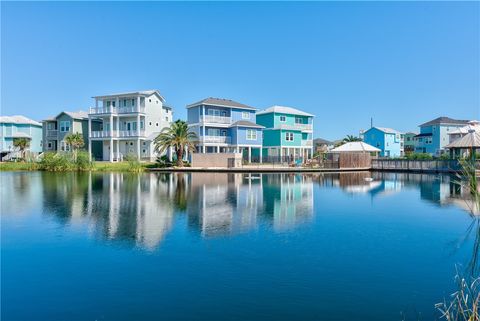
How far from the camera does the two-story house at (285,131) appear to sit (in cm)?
5834

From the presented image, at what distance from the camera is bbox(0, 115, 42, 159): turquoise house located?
63.4 m

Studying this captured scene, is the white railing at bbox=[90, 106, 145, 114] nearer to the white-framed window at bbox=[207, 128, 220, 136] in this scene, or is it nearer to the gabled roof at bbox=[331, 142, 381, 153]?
the white-framed window at bbox=[207, 128, 220, 136]

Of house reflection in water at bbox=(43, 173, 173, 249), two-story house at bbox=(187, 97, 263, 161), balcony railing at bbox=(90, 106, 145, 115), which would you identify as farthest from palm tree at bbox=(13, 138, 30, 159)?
house reflection in water at bbox=(43, 173, 173, 249)

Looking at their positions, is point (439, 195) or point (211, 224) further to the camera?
point (439, 195)

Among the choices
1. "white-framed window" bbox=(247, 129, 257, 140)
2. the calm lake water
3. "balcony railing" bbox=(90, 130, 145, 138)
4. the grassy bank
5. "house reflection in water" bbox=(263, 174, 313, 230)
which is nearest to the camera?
the calm lake water

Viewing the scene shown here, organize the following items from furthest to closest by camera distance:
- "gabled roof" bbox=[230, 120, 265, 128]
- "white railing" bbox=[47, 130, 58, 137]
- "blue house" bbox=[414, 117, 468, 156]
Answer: "blue house" bbox=[414, 117, 468, 156] → "white railing" bbox=[47, 130, 58, 137] → "gabled roof" bbox=[230, 120, 265, 128]

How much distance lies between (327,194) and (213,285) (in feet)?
56.7

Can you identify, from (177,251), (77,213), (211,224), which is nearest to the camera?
(177,251)

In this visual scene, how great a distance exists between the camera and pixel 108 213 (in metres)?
16.9

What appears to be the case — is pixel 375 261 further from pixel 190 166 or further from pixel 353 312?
pixel 190 166

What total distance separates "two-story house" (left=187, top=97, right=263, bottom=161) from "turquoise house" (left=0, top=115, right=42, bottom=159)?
1194 inches

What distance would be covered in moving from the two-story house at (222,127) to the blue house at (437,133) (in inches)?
1413

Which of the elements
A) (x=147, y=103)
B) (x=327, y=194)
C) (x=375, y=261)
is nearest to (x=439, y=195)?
(x=327, y=194)

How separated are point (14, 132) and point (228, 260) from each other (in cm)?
6666
